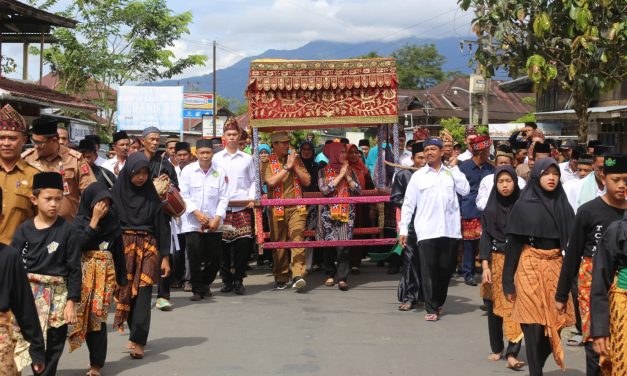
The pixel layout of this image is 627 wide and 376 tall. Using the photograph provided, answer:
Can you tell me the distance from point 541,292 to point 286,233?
5790mm

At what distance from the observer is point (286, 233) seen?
12.4 metres

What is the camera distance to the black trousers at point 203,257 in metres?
11.6

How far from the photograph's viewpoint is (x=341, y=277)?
12.4 meters

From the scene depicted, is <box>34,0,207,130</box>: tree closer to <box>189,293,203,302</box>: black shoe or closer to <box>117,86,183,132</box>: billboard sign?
<box>117,86,183,132</box>: billboard sign

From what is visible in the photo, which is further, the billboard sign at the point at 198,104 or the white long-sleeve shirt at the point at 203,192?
the billboard sign at the point at 198,104

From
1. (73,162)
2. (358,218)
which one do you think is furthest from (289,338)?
(358,218)

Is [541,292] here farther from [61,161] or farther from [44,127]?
[44,127]

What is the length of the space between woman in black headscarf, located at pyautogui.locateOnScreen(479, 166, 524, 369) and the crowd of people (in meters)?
0.01

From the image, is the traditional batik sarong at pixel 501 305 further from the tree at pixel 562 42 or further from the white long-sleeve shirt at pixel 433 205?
the tree at pixel 562 42

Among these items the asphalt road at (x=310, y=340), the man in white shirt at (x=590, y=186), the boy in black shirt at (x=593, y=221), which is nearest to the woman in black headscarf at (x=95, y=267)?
the asphalt road at (x=310, y=340)


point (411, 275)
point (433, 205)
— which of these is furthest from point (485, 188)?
point (411, 275)

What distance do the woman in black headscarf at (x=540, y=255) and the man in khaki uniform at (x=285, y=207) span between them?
5.36 meters

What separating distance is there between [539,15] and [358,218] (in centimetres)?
433

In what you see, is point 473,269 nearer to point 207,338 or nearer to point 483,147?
point 483,147
